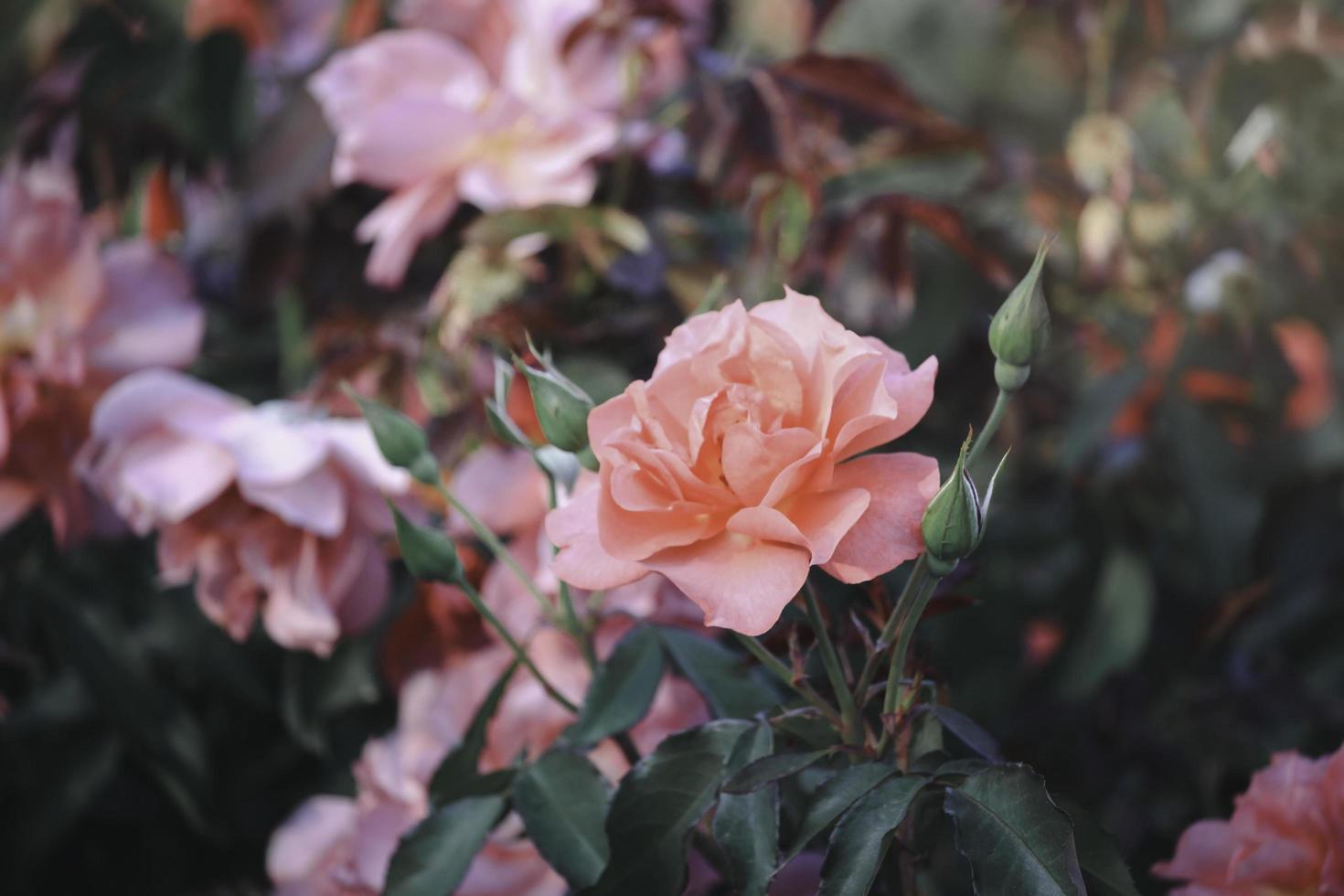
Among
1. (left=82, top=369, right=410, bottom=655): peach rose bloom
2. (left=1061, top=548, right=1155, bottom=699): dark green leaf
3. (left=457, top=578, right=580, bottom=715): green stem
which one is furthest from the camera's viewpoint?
(left=1061, top=548, right=1155, bottom=699): dark green leaf

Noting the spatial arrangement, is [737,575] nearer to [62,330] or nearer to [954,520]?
[954,520]

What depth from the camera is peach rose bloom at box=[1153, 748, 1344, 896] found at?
0.38 m

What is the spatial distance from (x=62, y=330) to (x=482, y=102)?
26 cm

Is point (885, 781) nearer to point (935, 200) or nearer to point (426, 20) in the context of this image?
point (935, 200)

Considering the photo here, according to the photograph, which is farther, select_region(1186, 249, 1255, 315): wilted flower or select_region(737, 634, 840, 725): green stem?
select_region(1186, 249, 1255, 315): wilted flower

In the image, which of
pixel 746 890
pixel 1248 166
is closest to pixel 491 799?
pixel 746 890

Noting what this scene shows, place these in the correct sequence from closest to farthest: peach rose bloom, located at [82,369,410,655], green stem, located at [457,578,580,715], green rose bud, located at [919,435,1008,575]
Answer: green rose bud, located at [919,435,1008,575] → green stem, located at [457,578,580,715] → peach rose bloom, located at [82,369,410,655]

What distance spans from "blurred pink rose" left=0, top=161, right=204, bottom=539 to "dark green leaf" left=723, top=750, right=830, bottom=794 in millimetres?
447

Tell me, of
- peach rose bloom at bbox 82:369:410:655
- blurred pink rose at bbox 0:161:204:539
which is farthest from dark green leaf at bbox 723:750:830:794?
blurred pink rose at bbox 0:161:204:539

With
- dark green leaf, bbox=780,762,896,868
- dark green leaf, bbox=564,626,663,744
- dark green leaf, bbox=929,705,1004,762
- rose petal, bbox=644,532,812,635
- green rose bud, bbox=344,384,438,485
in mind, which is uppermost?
rose petal, bbox=644,532,812,635

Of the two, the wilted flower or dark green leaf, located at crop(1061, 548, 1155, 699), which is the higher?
the wilted flower

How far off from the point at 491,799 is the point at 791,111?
1.25 feet

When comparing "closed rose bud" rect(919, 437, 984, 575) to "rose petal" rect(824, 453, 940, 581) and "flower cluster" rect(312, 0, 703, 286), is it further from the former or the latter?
"flower cluster" rect(312, 0, 703, 286)

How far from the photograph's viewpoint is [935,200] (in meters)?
0.63
